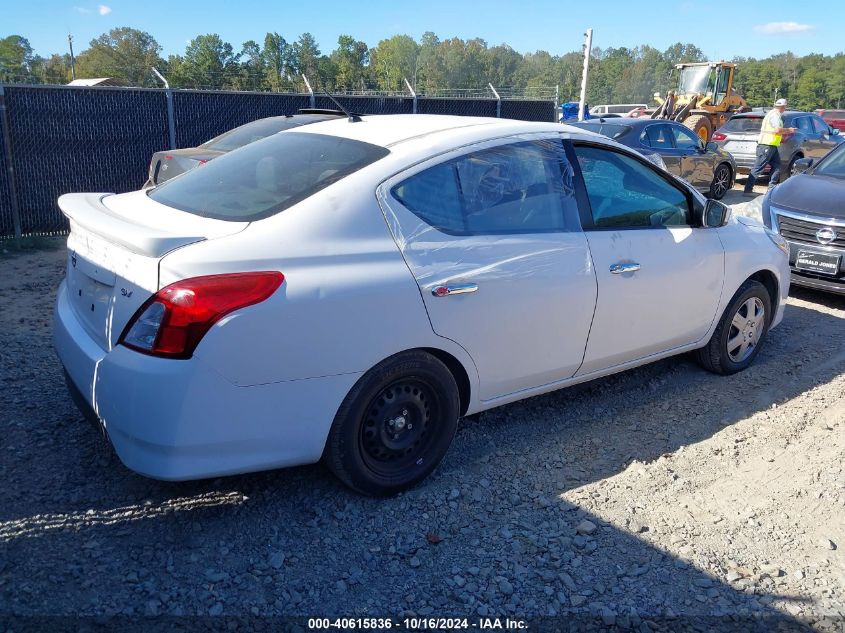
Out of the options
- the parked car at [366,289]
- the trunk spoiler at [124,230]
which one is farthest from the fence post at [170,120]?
the trunk spoiler at [124,230]

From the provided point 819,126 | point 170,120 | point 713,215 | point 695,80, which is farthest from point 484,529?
point 695,80

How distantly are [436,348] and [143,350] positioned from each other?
1233 millimetres

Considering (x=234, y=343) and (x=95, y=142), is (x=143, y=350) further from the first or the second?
(x=95, y=142)

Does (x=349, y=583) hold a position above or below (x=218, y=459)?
below

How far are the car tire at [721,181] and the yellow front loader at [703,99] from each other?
7.61m

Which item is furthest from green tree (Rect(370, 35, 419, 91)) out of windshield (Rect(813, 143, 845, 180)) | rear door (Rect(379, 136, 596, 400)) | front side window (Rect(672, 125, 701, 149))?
rear door (Rect(379, 136, 596, 400))

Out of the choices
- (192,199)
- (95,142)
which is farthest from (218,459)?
(95,142)

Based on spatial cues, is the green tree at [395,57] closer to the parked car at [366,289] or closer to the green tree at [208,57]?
the green tree at [208,57]

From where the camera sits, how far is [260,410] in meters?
2.78

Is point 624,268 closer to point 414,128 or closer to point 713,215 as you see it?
point 713,215

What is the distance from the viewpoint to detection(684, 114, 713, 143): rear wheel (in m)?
20.9

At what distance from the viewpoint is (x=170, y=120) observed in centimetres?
1091

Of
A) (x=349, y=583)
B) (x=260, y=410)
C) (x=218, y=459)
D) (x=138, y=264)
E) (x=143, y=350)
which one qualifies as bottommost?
(x=349, y=583)

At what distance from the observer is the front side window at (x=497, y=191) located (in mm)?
3314
